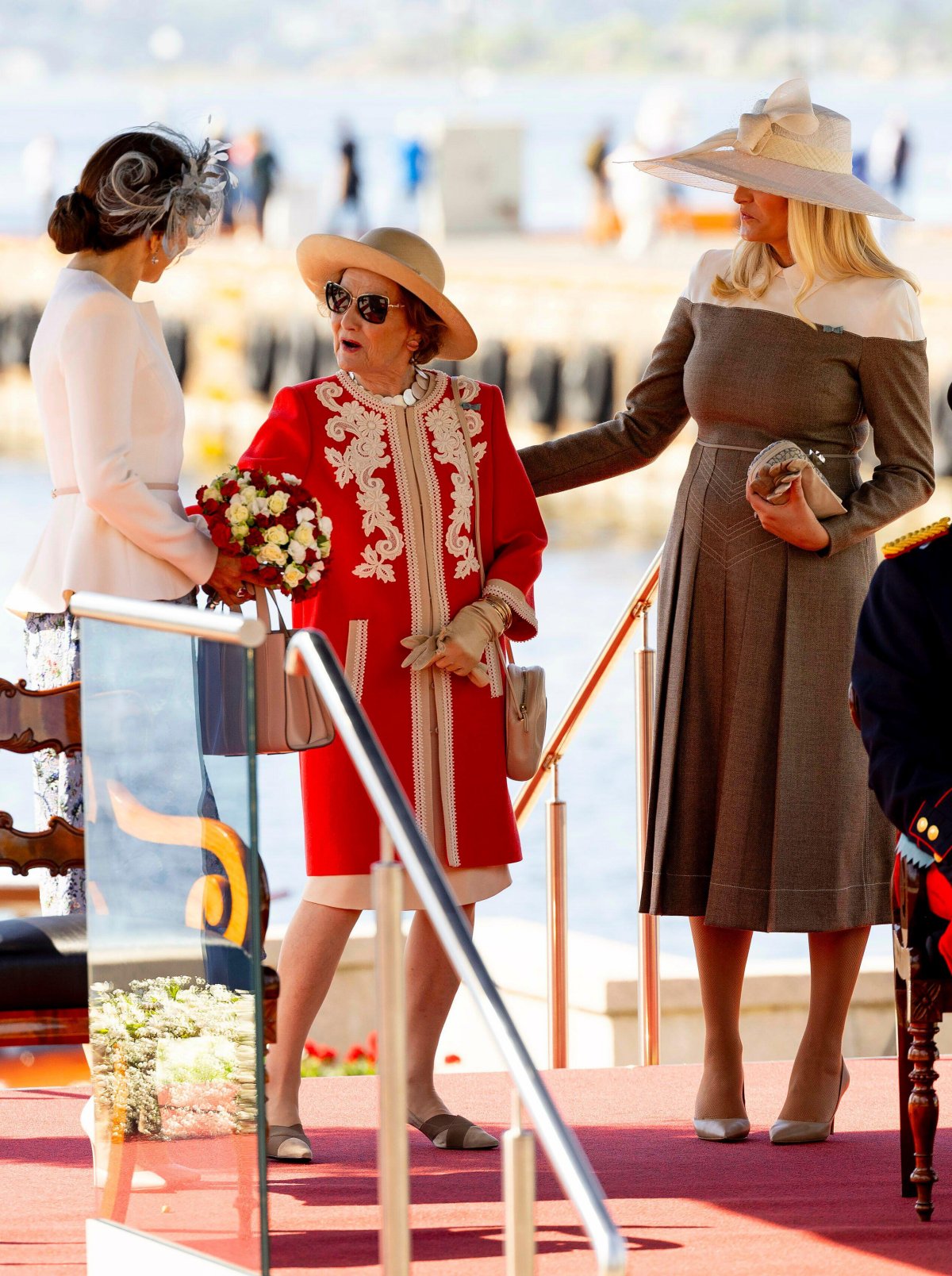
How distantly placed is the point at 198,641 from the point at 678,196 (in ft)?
102

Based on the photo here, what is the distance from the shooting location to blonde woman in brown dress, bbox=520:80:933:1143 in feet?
13.1

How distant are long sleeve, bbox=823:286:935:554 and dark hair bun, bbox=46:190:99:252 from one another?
134 centimetres

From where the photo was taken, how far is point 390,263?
12.6ft

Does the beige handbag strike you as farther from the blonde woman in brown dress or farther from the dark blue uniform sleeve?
the dark blue uniform sleeve

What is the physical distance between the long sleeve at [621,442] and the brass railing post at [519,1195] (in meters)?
2.00

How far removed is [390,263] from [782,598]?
91 cm

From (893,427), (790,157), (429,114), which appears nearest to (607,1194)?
(893,427)

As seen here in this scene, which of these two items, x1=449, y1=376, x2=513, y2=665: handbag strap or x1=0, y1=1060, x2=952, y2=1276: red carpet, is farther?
x1=449, y1=376, x2=513, y2=665: handbag strap

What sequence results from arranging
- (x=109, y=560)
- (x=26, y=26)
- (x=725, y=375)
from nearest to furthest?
(x=109, y=560) < (x=725, y=375) < (x=26, y=26)

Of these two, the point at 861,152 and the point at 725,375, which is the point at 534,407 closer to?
the point at 861,152

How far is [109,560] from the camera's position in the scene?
3.81 meters

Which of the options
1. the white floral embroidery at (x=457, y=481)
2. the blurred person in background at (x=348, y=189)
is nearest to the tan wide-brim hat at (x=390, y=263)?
the white floral embroidery at (x=457, y=481)

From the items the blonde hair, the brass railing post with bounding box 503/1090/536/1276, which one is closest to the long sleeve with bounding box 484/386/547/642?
the blonde hair

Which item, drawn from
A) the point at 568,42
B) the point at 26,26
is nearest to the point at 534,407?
the point at 568,42
